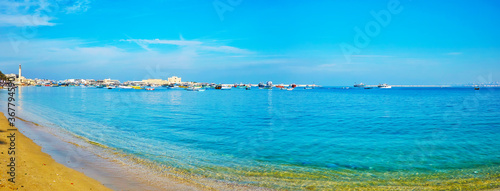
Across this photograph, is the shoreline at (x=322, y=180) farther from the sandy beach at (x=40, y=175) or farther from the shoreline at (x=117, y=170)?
the sandy beach at (x=40, y=175)

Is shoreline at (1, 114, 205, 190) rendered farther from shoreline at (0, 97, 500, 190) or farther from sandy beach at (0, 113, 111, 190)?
sandy beach at (0, 113, 111, 190)

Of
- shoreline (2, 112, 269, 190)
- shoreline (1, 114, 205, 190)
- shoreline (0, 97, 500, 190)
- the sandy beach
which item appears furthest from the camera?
shoreline (0, 97, 500, 190)

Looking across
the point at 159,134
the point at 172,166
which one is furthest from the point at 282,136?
the point at 172,166

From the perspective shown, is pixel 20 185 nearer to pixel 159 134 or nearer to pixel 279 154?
pixel 279 154

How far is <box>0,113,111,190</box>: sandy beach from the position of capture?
9.47 meters

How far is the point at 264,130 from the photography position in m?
26.4

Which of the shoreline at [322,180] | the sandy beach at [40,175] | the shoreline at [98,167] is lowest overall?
the shoreline at [322,180]

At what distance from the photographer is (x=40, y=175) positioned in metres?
10.7

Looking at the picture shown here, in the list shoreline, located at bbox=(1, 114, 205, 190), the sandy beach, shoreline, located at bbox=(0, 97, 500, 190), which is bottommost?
shoreline, located at bbox=(0, 97, 500, 190)

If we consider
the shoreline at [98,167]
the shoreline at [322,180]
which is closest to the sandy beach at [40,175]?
the shoreline at [98,167]

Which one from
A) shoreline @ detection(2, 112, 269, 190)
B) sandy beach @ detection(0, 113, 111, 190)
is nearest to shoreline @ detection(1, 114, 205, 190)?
shoreline @ detection(2, 112, 269, 190)

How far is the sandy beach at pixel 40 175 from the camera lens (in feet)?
31.1

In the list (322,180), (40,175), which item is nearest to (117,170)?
(40,175)

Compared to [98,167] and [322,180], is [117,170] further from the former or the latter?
[322,180]
